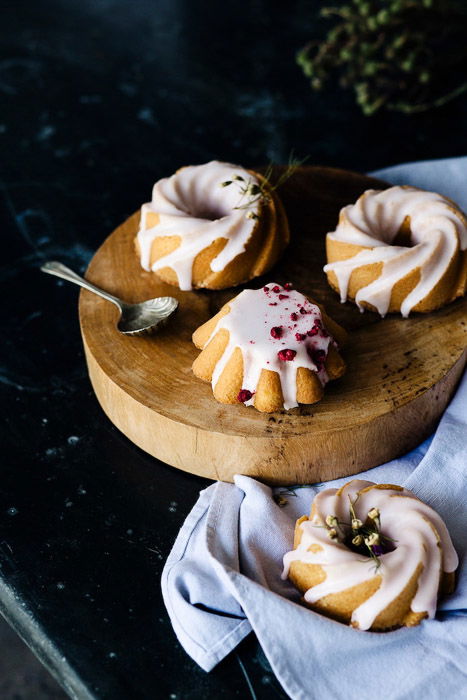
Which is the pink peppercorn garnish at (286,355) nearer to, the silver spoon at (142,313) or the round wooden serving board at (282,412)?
the round wooden serving board at (282,412)

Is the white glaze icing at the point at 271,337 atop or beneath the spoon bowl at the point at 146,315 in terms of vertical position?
atop

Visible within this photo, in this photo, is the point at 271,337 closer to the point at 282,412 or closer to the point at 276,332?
the point at 276,332

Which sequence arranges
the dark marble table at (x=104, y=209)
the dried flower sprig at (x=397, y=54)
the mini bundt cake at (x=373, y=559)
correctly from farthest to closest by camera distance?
the dried flower sprig at (x=397, y=54) → the dark marble table at (x=104, y=209) → the mini bundt cake at (x=373, y=559)

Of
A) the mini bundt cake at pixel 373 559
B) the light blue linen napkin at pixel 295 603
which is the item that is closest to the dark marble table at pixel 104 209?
the light blue linen napkin at pixel 295 603

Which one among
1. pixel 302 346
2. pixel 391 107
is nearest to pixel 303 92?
pixel 391 107

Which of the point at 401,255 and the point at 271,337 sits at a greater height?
the point at 401,255

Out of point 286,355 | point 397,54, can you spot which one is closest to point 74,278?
point 286,355

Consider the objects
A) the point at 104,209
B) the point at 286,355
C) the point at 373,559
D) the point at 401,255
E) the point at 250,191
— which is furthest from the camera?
the point at 104,209

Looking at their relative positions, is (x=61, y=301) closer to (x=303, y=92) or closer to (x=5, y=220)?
(x=5, y=220)
